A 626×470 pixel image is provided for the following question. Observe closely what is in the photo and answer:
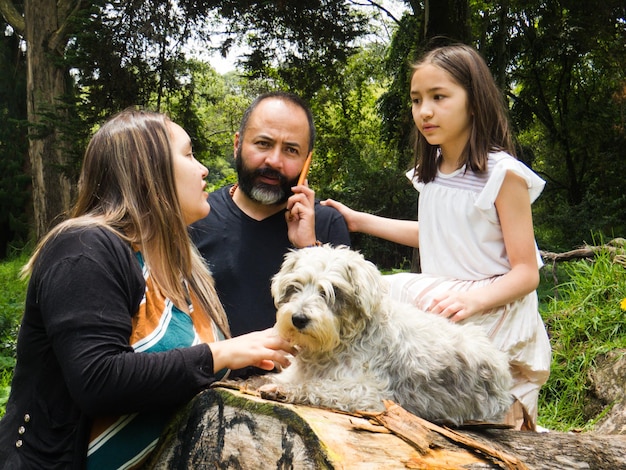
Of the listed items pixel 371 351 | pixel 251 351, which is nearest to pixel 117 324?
pixel 251 351

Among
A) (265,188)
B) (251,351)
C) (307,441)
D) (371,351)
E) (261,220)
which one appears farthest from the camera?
(261,220)

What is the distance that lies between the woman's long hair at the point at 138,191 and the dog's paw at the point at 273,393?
52 cm

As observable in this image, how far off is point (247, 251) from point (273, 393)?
1.74 m

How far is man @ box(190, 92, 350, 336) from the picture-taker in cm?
376

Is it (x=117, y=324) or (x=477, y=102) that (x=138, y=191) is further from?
(x=477, y=102)

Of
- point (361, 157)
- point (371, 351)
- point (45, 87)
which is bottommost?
point (371, 351)

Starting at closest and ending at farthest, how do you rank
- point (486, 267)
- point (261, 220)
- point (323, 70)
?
point (486, 267)
point (261, 220)
point (323, 70)

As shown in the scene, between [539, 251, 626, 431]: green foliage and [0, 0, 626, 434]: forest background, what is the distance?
12 cm

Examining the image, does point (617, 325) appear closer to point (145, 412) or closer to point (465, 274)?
point (465, 274)

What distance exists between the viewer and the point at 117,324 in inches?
81.0

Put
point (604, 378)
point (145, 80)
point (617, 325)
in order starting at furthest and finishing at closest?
point (145, 80), point (617, 325), point (604, 378)

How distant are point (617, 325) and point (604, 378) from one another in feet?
2.18

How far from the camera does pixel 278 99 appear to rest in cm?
397

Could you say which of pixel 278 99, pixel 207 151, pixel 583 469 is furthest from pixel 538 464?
pixel 207 151
